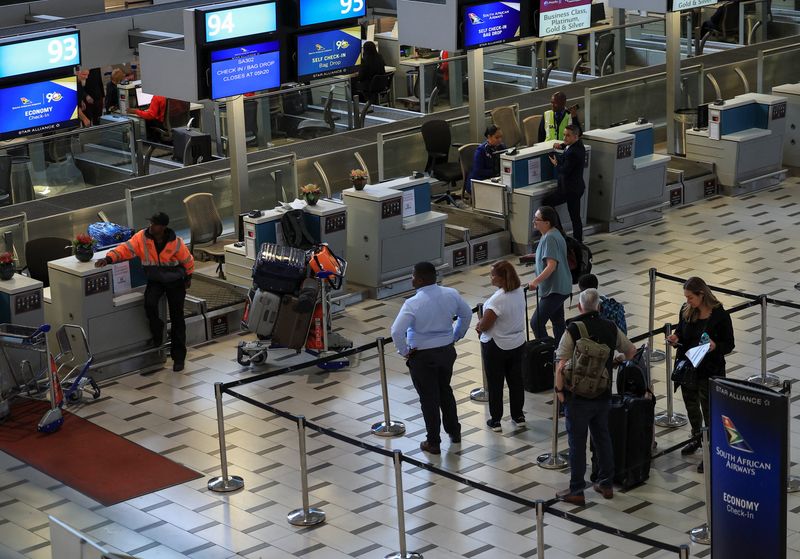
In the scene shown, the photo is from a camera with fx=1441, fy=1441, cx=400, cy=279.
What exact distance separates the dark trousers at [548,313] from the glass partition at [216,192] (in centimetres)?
429

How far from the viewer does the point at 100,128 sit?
16297mm

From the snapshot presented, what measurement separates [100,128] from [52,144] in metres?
0.66

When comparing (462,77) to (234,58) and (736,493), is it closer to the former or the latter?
(234,58)

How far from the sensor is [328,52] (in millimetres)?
15672

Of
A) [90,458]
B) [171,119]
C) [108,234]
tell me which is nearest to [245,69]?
[108,234]

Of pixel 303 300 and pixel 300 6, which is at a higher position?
pixel 300 6

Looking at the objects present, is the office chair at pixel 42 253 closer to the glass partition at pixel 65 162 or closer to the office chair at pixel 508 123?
the glass partition at pixel 65 162

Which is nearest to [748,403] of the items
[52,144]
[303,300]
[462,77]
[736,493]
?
[736,493]

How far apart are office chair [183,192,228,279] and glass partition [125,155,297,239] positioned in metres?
0.16

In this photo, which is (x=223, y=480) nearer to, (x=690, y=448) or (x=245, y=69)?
(x=690, y=448)

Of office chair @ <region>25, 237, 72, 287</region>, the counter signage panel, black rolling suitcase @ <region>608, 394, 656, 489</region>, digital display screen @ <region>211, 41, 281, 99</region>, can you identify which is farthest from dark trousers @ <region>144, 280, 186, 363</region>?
the counter signage panel

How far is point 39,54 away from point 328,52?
10.1 feet

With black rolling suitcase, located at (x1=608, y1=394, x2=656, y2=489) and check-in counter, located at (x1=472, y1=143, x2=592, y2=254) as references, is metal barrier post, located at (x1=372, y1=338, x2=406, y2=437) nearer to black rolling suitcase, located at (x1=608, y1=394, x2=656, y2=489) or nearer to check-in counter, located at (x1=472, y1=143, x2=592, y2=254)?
black rolling suitcase, located at (x1=608, y1=394, x2=656, y2=489)

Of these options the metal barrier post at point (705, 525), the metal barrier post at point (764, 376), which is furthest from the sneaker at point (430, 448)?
the metal barrier post at point (764, 376)
